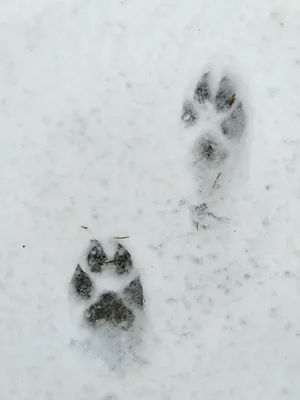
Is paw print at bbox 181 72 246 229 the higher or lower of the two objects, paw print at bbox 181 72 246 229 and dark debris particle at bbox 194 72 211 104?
the lower

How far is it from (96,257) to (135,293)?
0.19m

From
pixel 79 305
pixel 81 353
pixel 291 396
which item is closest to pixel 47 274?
pixel 79 305

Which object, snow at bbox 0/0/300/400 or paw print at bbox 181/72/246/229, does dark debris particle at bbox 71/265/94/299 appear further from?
paw print at bbox 181/72/246/229

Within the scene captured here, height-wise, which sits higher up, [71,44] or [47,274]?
[71,44]

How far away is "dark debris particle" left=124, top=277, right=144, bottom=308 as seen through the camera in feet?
6.32

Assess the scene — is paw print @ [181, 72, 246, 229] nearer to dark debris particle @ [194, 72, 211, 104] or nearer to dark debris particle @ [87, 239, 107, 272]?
dark debris particle @ [194, 72, 211, 104]

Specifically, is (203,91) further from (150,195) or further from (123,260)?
(123,260)

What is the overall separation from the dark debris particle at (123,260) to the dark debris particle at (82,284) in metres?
0.12

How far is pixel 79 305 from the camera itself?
1928 millimetres

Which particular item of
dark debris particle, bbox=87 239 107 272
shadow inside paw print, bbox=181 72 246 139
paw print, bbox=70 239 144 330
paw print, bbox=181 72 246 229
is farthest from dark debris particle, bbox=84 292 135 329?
shadow inside paw print, bbox=181 72 246 139

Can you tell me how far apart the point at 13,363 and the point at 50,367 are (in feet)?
0.44

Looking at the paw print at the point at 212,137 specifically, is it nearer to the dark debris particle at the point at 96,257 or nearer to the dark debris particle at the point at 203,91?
the dark debris particle at the point at 203,91

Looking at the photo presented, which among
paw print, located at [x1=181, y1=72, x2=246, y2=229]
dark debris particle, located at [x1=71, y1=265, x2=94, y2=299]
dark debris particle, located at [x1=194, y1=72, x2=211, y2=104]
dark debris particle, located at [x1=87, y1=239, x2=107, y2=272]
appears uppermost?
dark debris particle, located at [x1=194, y1=72, x2=211, y2=104]

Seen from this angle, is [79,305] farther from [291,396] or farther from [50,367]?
[291,396]
